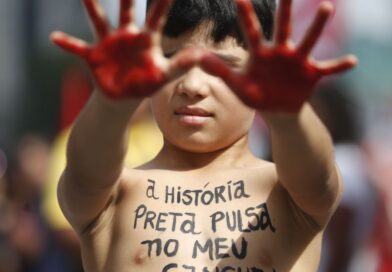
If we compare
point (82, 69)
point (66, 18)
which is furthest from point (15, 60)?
point (82, 69)

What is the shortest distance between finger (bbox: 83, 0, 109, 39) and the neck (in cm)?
79

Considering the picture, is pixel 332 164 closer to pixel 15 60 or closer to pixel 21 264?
pixel 21 264

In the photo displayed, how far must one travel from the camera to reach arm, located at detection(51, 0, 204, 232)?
3121 mm

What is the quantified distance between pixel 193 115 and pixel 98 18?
0.64 metres

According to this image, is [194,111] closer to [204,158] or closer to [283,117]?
[204,158]

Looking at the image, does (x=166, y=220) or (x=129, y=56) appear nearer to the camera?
(x=129, y=56)

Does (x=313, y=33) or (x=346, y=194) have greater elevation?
(x=313, y=33)

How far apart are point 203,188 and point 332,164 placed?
46 cm

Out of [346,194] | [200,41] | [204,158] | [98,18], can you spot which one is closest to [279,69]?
[98,18]

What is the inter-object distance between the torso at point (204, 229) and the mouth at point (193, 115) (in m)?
0.20

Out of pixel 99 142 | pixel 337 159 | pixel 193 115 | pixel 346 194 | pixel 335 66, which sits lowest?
pixel 346 194

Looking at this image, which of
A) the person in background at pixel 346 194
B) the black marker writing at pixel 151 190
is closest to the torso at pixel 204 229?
the black marker writing at pixel 151 190

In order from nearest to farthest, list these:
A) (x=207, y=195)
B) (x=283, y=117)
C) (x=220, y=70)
Answer: (x=220, y=70) → (x=283, y=117) → (x=207, y=195)

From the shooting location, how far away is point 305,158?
11.2 feet
